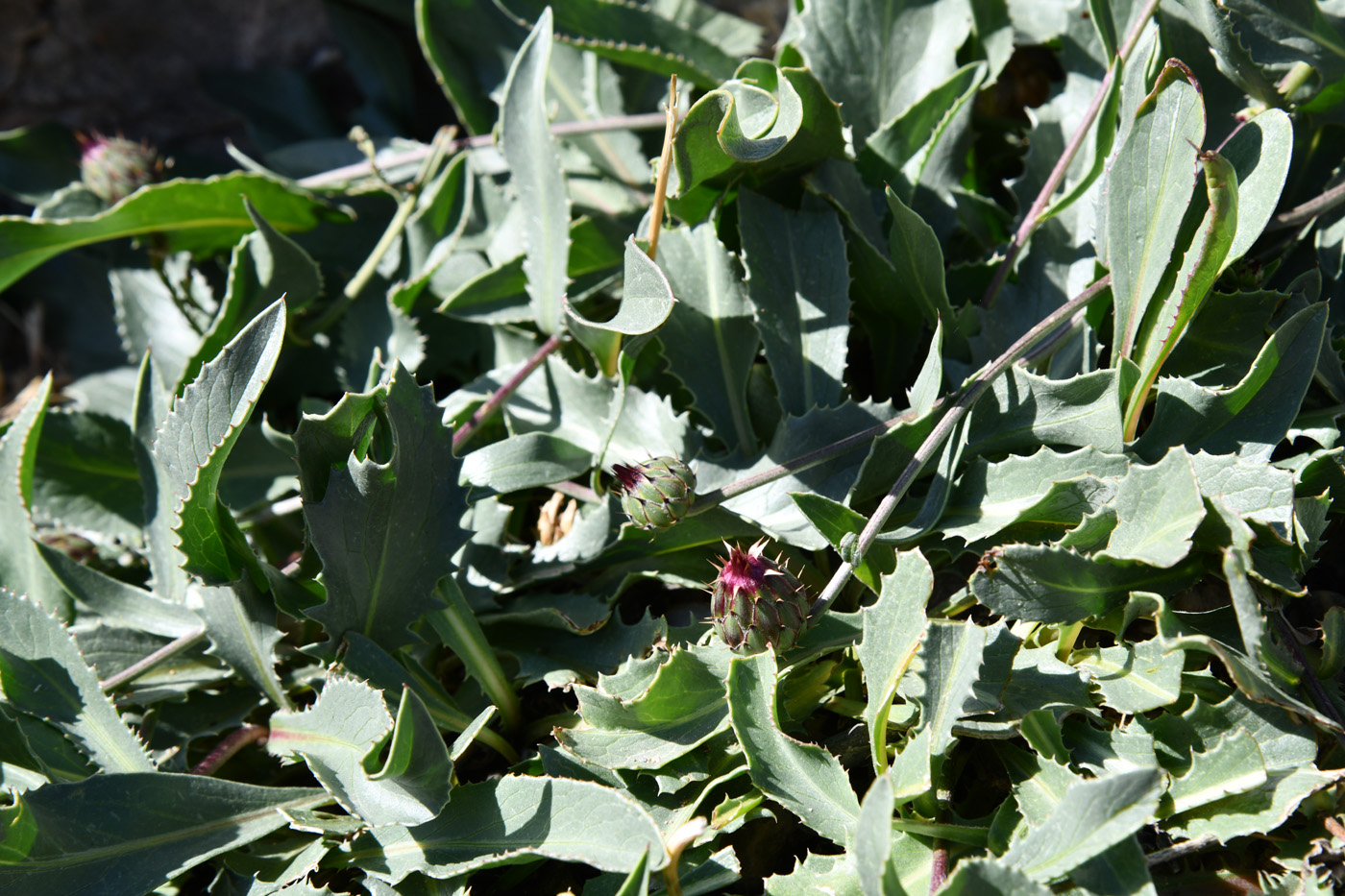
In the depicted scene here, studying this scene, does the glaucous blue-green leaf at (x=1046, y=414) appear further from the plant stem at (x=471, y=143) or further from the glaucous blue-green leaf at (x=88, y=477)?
the glaucous blue-green leaf at (x=88, y=477)

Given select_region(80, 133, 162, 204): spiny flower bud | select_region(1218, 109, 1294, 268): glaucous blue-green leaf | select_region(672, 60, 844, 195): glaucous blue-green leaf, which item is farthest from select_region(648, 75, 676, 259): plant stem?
select_region(80, 133, 162, 204): spiny flower bud

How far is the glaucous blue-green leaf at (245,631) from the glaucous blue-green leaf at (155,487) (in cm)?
17

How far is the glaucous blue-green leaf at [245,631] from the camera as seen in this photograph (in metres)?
1.42

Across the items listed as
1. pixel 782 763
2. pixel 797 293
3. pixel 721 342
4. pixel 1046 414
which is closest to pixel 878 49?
pixel 797 293

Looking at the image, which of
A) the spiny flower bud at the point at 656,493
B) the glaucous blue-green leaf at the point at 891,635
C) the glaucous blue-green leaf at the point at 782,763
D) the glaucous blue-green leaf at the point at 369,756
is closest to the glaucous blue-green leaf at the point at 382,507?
the glaucous blue-green leaf at the point at 369,756

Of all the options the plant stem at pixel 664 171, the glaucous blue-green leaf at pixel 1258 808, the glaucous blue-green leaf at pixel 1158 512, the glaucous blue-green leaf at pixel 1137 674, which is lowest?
the glaucous blue-green leaf at pixel 1258 808

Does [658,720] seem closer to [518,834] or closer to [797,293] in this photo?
[518,834]

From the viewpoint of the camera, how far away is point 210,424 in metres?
1.26

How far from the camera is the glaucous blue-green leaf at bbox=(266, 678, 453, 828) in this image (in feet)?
3.66

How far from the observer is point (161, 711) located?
1553 millimetres

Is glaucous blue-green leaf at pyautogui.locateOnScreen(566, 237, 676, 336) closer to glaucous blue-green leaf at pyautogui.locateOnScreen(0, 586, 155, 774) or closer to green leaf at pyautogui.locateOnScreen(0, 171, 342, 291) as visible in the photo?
glaucous blue-green leaf at pyautogui.locateOnScreen(0, 586, 155, 774)

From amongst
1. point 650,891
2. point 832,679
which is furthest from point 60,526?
point 832,679

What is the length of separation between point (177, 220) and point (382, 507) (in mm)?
993

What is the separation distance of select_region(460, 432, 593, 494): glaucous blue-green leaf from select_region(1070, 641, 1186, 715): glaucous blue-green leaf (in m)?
0.77
